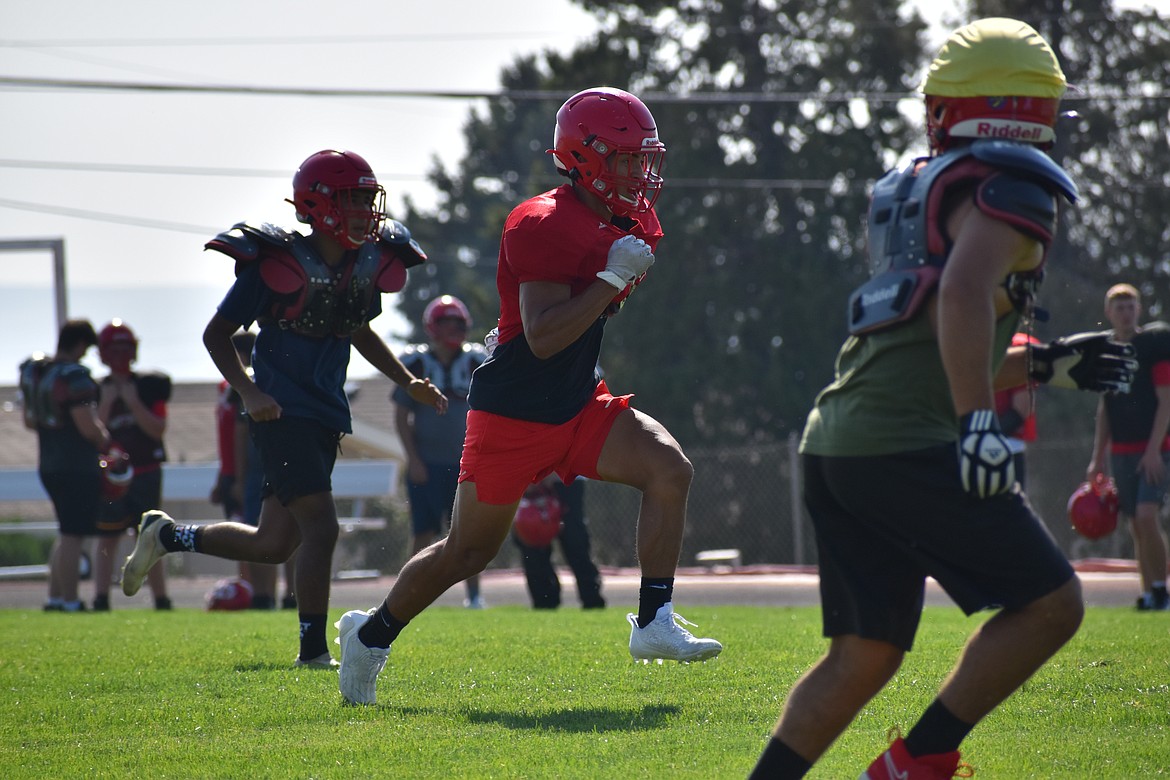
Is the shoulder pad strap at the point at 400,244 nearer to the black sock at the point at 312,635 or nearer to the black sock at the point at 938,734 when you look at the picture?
the black sock at the point at 312,635

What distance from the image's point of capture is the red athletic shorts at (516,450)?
4895mm

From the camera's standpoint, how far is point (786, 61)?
31734 mm

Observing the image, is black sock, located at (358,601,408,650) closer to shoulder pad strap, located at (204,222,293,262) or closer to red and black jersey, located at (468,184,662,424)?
red and black jersey, located at (468,184,662,424)

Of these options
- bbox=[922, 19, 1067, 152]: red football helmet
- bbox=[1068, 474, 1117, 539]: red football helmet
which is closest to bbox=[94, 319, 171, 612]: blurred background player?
bbox=[1068, 474, 1117, 539]: red football helmet

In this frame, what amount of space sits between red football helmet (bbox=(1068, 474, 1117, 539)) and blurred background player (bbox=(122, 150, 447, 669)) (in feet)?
18.7

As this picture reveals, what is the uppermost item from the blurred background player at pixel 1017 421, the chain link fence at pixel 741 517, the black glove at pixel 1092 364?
the black glove at pixel 1092 364

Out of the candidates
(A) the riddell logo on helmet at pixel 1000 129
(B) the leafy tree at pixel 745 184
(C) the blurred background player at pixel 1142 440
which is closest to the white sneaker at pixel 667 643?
(A) the riddell logo on helmet at pixel 1000 129

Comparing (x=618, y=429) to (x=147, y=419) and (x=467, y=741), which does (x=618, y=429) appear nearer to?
(x=467, y=741)

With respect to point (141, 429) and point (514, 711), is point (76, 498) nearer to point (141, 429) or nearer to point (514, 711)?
point (141, 429)

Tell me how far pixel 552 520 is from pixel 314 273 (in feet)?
15.8

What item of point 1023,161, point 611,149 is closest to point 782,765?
point 1023,161

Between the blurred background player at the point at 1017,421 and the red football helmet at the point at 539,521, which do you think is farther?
the red football helmet at the point at 539,521

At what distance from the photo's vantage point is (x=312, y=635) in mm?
6273

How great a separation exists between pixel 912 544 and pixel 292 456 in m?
3.59
